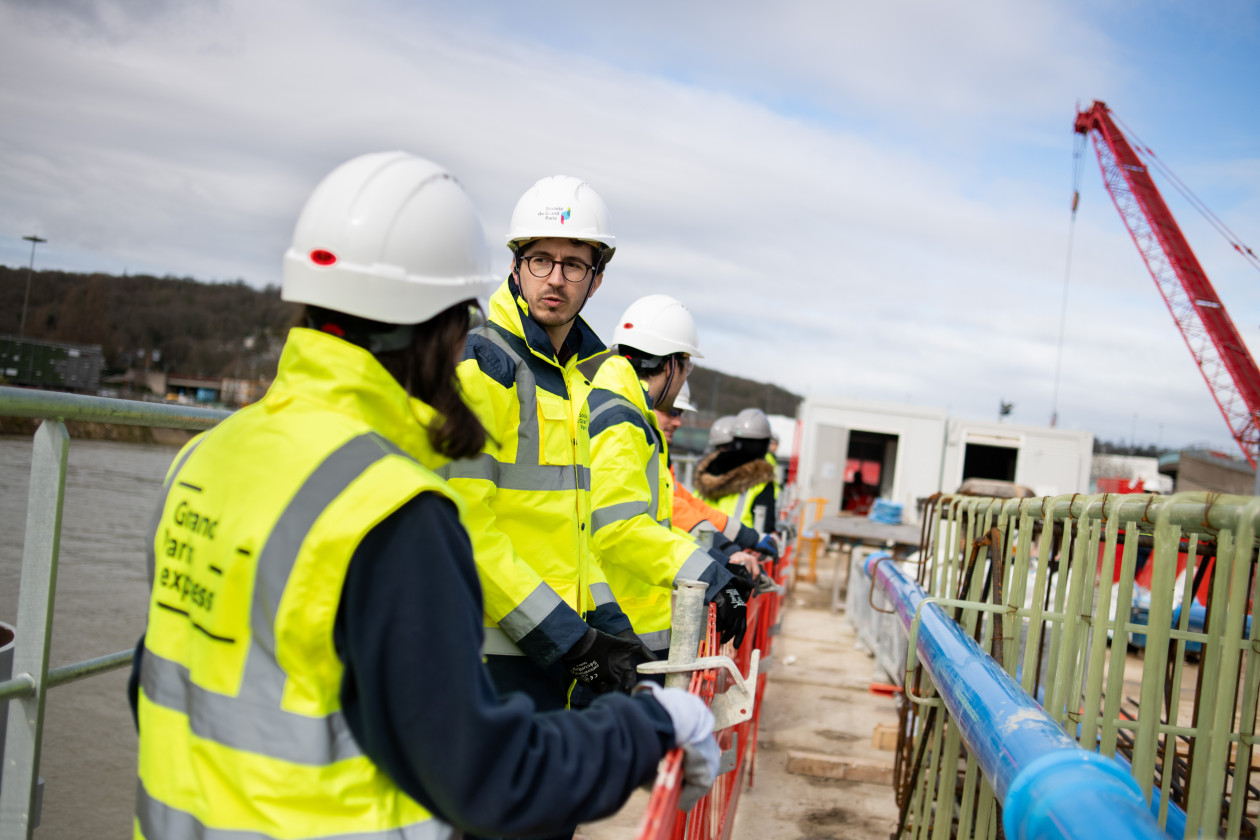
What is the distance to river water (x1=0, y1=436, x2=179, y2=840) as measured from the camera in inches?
136

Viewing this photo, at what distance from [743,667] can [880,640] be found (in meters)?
4.51

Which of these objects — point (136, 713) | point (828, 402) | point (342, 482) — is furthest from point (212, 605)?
point (828, 402)

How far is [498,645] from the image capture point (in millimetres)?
2156

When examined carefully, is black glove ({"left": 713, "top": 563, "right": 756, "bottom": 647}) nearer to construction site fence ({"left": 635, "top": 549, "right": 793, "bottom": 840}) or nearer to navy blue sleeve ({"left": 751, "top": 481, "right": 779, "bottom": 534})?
construction site fence ({"left": 635, "top": 549, "right": 793, "bottom": 840})

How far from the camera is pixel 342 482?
1107 millimetres

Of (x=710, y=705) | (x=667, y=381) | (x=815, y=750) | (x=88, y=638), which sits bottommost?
(x=88, y=638)

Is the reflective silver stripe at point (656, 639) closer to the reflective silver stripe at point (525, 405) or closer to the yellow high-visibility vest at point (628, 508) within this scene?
the yellow high-visibility vest at point (628, 508)

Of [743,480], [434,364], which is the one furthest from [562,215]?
[743,480]

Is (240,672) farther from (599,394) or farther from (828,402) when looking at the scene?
(828,402)

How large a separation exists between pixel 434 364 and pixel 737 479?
6.26 m

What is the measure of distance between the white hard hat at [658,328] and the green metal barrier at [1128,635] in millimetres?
1542

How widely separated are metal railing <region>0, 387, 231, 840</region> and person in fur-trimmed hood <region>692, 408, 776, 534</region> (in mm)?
5799

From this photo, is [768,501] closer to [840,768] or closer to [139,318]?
[840,768]

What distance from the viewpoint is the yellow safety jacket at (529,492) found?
1.97 meters
